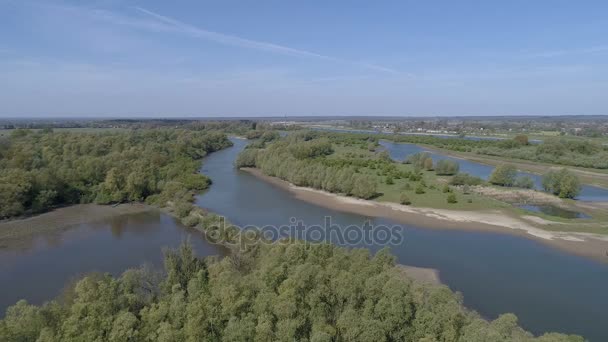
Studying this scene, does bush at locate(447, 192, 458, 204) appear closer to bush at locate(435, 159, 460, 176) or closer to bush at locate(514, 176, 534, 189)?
bush at locate(514, 176, 534, 189)

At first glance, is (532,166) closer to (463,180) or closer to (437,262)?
(463,180)

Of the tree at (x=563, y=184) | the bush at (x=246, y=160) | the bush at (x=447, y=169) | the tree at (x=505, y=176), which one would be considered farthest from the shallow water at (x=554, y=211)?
the bush at (x=246, y=160)

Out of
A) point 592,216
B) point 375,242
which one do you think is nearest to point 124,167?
point 375,242

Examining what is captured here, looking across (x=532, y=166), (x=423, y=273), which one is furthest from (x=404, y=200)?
(x=532, y=166)

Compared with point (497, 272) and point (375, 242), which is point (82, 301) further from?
point (497, 272)

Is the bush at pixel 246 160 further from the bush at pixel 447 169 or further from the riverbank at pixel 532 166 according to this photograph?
the riverbank at pixel 532 166

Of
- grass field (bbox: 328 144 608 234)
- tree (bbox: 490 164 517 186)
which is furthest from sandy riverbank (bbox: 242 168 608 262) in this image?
tree (bbox: 490 164 517 186)
